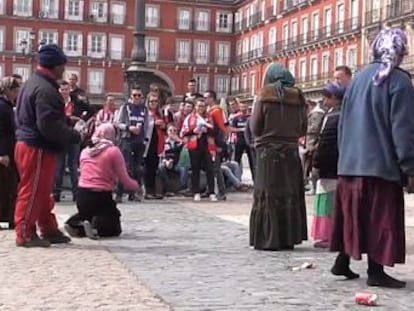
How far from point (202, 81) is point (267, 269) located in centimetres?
7921

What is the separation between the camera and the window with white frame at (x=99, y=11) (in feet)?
264

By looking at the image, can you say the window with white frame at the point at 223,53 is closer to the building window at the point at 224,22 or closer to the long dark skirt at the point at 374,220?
the building window at the point at 224,22

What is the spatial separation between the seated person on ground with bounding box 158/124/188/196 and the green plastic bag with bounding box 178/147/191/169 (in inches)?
2.2

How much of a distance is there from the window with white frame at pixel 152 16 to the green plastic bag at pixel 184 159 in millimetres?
67683

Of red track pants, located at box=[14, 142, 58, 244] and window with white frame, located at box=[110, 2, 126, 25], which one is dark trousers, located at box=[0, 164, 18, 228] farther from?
window with white frame, located at box=[110, 2, 126, 25]

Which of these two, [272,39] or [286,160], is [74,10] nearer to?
[272,39]

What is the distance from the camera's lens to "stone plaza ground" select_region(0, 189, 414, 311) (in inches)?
220

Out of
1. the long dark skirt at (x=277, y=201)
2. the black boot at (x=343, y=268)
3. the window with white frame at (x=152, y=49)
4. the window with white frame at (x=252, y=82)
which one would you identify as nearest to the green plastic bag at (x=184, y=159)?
the long dark skirt at (x=277, y=201)

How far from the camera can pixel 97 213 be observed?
8922 mm

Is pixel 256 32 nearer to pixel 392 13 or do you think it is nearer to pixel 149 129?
pixel 392 13

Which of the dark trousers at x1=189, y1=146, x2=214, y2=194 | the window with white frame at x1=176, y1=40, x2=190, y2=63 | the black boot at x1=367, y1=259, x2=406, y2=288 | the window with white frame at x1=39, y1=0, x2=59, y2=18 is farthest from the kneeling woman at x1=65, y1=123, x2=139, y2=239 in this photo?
the window with white frame at x1=176, y1=40, x2=190, y2=63

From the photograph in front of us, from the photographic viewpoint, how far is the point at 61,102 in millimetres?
7941

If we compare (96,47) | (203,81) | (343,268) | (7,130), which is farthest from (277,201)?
(203,81)

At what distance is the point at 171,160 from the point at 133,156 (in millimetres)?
1517
